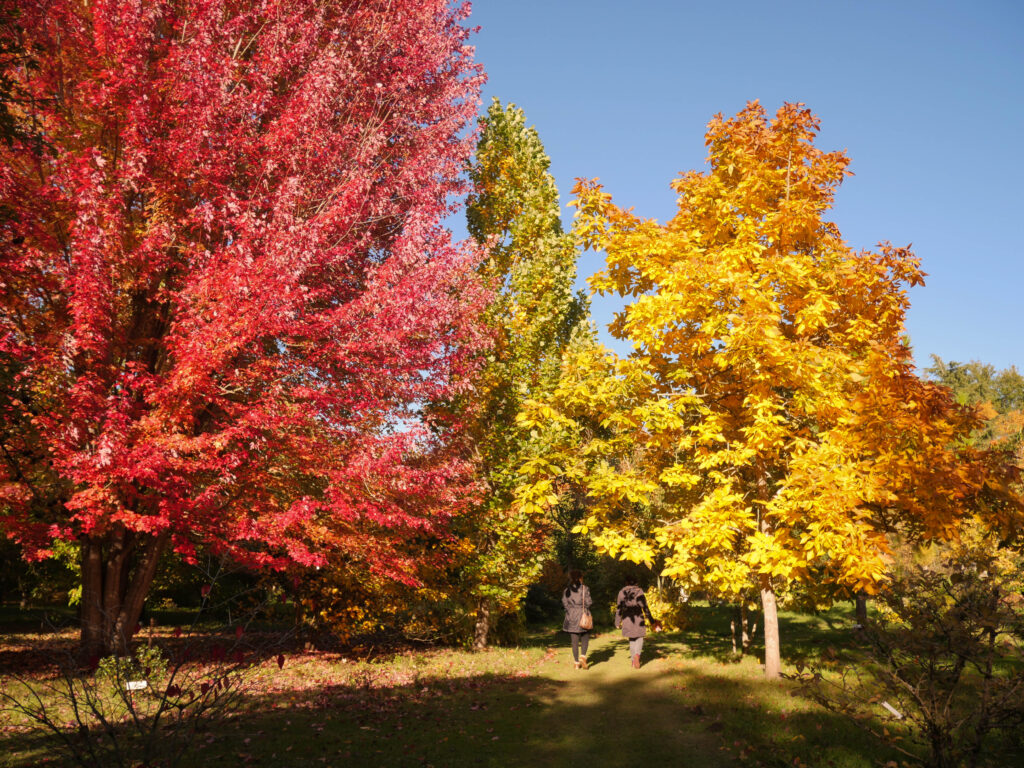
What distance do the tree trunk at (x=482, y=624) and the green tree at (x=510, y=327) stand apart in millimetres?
25

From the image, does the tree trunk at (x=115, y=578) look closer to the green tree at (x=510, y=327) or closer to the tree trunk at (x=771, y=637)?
the green tree at (x=510, y=327)

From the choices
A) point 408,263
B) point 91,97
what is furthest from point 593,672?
point 91,97

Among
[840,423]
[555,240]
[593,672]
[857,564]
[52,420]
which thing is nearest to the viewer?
[857,564]

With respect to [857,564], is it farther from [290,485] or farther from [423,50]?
[423,50]

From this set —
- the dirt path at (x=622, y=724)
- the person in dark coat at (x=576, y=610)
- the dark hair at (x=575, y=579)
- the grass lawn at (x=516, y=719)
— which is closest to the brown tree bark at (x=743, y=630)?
→ the grass lawn at (x=516, y=719)

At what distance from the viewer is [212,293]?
8.92 metres

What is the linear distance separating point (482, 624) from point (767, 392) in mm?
9897

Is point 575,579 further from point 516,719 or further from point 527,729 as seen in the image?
point 527,729

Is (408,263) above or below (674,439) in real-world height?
A: above

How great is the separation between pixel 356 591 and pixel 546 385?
6.31m

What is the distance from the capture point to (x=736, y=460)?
30.2 ft

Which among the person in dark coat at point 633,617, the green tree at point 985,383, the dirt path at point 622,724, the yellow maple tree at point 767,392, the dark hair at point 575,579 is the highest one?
the green tree at point 985,383

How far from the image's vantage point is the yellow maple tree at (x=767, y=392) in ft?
26.5

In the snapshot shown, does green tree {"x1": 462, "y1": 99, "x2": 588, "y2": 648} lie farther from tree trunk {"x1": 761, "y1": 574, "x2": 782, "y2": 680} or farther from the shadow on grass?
tree trunk {"x1": 761, "y1": 574, "x2": 782, "y2": 680}
